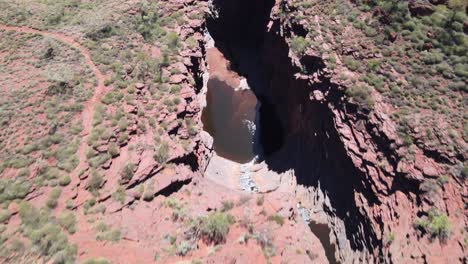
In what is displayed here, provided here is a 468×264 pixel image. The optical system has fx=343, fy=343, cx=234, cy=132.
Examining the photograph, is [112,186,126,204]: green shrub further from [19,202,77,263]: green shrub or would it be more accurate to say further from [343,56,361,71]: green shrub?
[343,56,361,71]: green shrub

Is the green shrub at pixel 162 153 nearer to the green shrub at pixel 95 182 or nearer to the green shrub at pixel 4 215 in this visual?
the green shrub at pixel 95 182

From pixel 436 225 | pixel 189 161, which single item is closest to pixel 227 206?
pixel 189 161

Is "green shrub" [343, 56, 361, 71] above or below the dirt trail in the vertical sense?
above

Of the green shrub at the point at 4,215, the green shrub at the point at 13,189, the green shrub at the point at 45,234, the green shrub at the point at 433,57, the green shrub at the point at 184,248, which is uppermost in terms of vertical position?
the green shrub at the point at 433,57

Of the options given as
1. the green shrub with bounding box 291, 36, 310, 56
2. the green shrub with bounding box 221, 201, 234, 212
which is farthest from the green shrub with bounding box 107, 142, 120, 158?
the green shrub with bounding box 291, 36, 310, 56

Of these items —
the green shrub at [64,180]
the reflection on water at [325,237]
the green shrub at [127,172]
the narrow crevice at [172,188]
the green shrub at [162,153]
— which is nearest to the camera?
the green shrub at [64,180]

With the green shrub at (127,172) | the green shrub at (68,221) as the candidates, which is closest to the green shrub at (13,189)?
the green shrub at (68,221)
